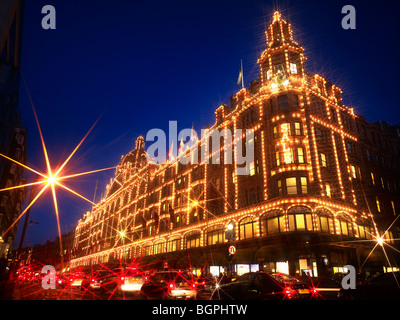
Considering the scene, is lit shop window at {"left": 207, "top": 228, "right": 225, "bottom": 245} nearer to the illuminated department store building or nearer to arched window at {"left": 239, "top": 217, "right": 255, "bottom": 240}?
the illuminated department store building

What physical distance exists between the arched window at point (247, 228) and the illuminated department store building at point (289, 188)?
0.40ft

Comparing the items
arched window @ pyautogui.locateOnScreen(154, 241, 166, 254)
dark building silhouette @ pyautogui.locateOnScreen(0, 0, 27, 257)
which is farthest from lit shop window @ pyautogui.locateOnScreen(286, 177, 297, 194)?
arched window @ pyautogui.locateOnScreen(154, 241, 166, 254)

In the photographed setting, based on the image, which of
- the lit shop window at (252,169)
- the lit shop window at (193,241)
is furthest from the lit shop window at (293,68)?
the lit shop window at (193,241)

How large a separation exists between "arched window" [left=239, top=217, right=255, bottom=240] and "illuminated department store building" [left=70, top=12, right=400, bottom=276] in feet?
0.40

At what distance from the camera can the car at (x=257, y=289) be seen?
9555 millimetres

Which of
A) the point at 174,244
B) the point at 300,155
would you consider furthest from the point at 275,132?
the point at 174,244

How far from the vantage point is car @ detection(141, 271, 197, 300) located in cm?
1307

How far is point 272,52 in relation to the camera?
126ft

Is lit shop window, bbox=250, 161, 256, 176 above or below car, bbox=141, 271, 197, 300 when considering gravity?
above

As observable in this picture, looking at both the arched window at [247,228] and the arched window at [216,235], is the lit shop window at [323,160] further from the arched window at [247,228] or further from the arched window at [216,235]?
the arched window at [216,235]
